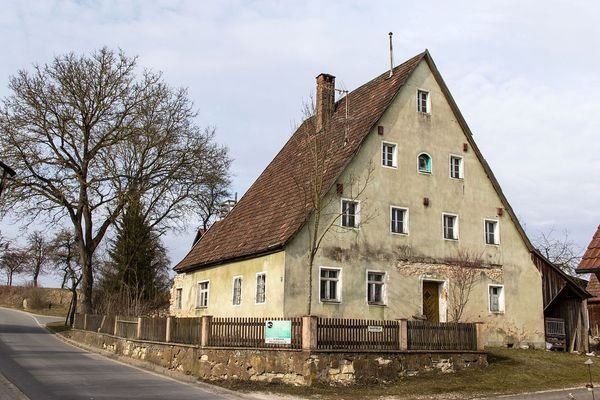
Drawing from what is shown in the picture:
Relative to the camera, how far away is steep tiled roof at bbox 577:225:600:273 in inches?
367

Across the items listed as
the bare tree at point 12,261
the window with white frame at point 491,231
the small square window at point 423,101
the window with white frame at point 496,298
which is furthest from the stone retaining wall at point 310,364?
the bare tree at point 12,261

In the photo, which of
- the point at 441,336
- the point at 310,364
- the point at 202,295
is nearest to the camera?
the point at 310,364

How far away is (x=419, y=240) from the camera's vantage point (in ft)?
81.1

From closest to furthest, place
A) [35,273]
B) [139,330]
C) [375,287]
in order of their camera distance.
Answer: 1. [375,287]
2. [139,330]
3. [35,273]

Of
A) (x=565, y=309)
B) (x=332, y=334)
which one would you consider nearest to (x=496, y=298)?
(x=565, y=309)

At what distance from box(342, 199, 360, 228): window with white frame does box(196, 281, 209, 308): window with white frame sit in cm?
789

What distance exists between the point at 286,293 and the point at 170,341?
172 inches

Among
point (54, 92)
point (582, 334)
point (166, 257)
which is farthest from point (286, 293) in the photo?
point (166, 257)

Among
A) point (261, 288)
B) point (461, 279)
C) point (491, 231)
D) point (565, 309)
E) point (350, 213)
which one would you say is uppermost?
point (350, 213)

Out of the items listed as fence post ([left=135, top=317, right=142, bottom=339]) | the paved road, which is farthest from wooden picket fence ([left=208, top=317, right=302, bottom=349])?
fence post ([left=135, top=317, right=142, bottom=339])

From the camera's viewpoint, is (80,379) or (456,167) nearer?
(80,379)

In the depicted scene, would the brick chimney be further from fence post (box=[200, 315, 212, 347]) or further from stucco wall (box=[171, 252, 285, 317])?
fence post (box=[200, 315, 212, 347])

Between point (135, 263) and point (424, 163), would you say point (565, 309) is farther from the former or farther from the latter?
point (135, 263)

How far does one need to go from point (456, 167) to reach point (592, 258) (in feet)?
57.4
